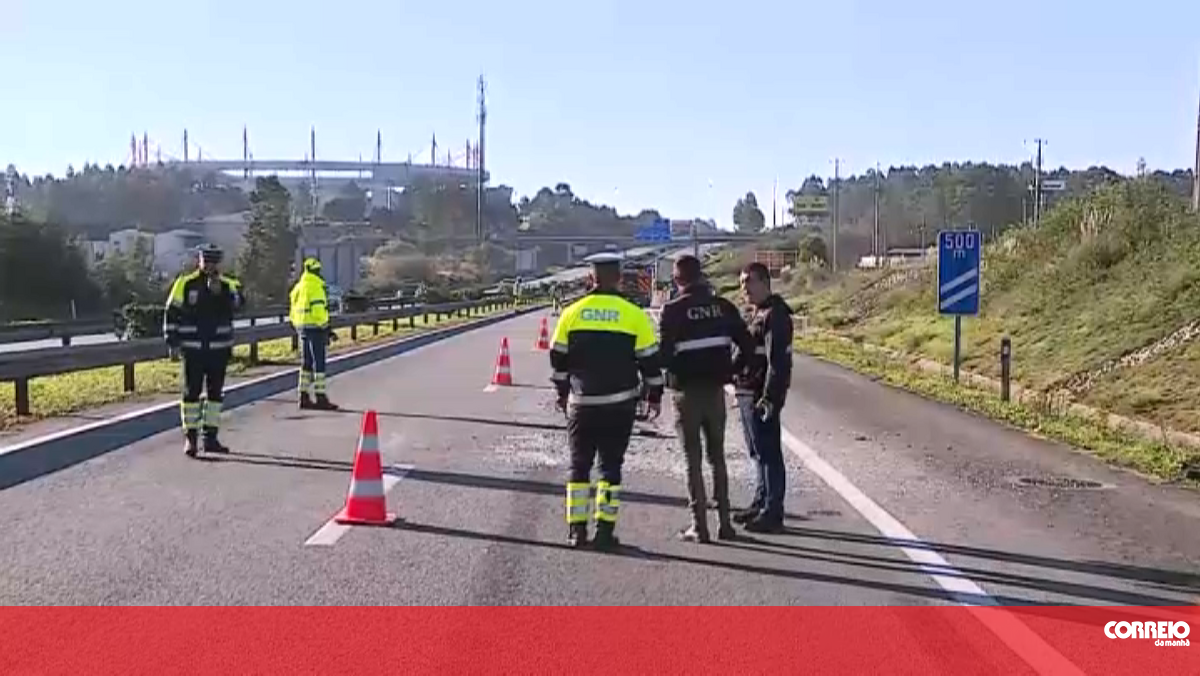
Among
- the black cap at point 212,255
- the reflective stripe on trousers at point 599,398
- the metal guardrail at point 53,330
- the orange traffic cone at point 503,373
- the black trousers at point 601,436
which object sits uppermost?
the black cap at point 212,255

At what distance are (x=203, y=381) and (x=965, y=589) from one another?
831 centimetres

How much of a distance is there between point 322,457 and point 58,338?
28.1 meters

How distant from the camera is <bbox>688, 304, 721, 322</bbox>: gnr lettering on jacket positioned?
9.41m

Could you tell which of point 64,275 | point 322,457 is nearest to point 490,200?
point 64,275

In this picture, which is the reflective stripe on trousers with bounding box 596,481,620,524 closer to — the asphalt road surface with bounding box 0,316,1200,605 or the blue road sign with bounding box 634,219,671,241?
the asphalt road surface with bounding box 0,316,1200,605

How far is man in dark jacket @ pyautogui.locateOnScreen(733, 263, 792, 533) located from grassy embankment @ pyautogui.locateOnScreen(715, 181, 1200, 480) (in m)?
5.13

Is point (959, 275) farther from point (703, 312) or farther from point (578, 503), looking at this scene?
point (578, 503)

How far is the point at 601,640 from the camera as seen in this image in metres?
6.94

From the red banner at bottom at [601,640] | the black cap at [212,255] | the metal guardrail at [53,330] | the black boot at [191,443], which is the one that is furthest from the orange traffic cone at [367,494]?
the metal guardrail at [53,330]

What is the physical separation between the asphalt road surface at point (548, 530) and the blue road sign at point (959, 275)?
9.89m

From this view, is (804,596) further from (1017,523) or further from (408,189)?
(408,189)

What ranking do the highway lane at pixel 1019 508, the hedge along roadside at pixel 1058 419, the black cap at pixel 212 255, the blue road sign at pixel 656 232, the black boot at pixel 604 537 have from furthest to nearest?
the blue road sign at pixel 656 232, the hedge along roadside at pixel 1058 419, the black cap at pixel 212 255, the black boot at pixel 604 537, the highway lane at pixel 1019 508

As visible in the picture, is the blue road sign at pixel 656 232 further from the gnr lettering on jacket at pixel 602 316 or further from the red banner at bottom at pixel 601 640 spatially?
the red banner at bottom at pixel 601 640

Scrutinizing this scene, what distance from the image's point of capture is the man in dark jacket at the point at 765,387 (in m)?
9.85
